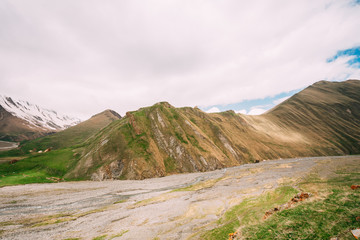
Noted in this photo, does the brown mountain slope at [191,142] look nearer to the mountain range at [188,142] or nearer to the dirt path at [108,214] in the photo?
the mountain range at [188,142]

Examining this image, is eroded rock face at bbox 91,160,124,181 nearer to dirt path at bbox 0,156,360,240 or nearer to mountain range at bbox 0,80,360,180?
mountain range at bbox 0,80,360,180

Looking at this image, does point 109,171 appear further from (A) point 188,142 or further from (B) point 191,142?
(B) point 191,142

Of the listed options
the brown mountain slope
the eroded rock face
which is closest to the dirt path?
the eroded rock face

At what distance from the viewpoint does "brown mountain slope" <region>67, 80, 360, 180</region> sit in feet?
213

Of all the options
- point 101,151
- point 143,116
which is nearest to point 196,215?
point 101,151

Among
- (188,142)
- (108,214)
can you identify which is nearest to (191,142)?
(188,142)

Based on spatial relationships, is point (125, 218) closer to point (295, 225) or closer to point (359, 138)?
point (295, 225)

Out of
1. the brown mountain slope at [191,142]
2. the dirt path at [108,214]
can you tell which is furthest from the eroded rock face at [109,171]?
the dirt path at [108,214]

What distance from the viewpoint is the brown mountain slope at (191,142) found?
213 ft

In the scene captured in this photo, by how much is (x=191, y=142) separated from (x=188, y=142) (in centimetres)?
210

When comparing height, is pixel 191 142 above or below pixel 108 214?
above

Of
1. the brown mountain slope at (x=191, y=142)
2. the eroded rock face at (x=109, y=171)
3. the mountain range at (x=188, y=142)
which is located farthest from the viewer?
the mountain range at (x=188, y=142)

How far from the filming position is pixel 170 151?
7544cm

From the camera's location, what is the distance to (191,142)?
81188 millimetres
